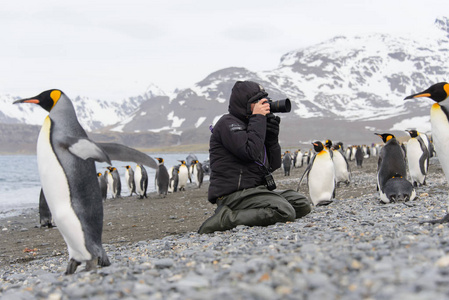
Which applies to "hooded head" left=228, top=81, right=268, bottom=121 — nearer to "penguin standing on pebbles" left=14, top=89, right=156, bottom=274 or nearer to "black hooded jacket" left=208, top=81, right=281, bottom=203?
"black hooded jacket" left=208, top=81, right=281, bottom=203

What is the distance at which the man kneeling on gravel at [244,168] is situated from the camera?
173 inches

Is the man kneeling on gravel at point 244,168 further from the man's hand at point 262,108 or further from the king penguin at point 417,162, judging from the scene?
the king penguin at point 417,162

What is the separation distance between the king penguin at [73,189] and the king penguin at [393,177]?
412 cm

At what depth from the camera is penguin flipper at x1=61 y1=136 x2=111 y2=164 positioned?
323 centimetres

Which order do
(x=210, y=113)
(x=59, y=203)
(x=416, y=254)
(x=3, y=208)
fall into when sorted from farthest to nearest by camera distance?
(x=210, y=113), (x=3, y=208), (x=59, y=203), (x=416, y=254)

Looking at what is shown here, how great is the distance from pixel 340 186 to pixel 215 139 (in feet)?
27.2

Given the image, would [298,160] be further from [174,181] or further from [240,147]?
[240,147]

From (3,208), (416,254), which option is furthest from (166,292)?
(3,208)

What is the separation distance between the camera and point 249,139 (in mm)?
4355

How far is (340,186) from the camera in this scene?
12258 millimetres

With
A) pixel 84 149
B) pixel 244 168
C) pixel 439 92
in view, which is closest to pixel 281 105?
pixel 244 168

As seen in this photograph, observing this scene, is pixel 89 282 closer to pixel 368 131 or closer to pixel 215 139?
pixel 215 139

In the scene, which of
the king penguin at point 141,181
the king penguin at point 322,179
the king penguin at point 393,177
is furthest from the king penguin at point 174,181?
the king penguin at point 393,177

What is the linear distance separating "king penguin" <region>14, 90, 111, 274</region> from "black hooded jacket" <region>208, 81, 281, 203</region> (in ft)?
4.66
